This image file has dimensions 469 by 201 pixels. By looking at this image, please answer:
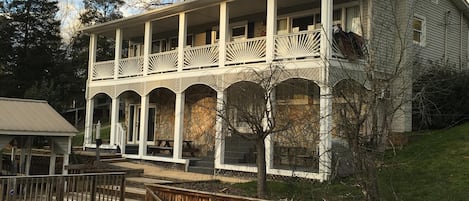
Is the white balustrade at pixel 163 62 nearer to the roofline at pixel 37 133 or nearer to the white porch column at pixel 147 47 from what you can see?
the white porch column at pixel 147 47

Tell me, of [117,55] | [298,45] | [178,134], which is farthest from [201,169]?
[117,55]

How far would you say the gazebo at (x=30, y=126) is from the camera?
46.7 ft

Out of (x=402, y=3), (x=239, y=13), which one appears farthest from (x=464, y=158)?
(x=239, y=13)

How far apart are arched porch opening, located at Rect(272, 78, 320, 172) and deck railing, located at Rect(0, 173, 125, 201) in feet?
14.1

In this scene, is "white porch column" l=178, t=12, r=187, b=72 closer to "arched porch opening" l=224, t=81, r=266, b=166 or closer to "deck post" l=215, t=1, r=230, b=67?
"deck post" l=215, t=1, r=230, b=67

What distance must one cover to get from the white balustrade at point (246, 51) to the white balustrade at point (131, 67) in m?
5.52

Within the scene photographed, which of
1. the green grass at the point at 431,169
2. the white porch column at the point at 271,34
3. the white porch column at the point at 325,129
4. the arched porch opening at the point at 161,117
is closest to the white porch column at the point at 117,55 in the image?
the arched porch opening at the point at 161,117

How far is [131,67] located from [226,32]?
6159 mm

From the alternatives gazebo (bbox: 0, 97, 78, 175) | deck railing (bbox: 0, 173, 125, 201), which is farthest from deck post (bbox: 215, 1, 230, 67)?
deck railing (bbox: 0, 173, 125, 201)

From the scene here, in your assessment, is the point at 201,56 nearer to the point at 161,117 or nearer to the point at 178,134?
the point at 178,134

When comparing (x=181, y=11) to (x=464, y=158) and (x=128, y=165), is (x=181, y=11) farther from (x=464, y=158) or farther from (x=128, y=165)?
(x=464, y=158)

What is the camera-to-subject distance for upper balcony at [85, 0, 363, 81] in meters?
16.3

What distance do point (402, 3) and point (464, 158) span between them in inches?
269

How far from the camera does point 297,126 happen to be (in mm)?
Result: 14070
